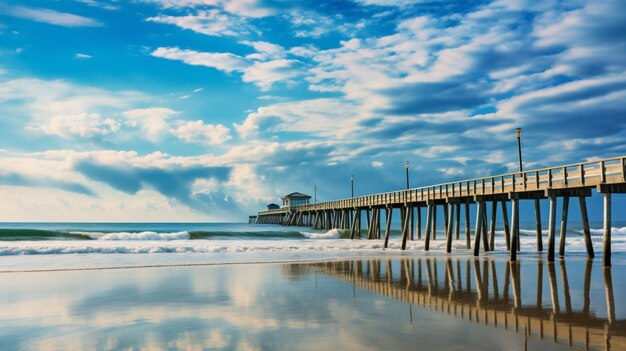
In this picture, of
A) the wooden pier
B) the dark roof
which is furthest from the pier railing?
the dark roof

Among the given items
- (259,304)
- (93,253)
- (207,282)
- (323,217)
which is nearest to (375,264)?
(207,282)

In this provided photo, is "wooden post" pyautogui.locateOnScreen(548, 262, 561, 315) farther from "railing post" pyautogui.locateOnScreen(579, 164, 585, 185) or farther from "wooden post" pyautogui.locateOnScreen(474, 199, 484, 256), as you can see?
"wooden post" pyautogui.locateOnScreen(474, 199, 484, 256)

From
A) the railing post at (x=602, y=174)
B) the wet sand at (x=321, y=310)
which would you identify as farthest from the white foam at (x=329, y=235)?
the railing post at (x=602, y=174)

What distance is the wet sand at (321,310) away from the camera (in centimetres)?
874

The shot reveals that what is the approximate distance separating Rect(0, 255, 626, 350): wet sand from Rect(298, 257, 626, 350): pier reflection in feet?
0.09

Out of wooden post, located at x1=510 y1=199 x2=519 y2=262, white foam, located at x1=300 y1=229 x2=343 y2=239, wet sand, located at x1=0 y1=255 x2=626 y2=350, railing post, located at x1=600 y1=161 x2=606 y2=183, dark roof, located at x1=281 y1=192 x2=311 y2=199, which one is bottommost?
wet sand, located at x1=0 y1=255 x2=626 y2=350

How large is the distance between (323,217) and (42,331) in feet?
208

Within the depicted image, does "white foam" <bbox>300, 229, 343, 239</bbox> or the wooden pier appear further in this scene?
"white foam" <bbox>300, 229, 343, 239</bbox>

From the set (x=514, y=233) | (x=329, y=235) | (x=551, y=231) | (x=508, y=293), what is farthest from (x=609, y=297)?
(x=329, y=235)

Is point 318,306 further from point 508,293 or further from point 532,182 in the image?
point 532,182

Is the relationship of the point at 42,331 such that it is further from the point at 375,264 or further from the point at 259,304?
the point at 375,264

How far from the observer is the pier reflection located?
9289mm

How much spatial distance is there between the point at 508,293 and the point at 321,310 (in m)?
5.22

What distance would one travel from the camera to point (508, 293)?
1362cm
